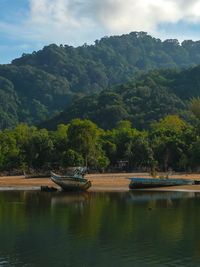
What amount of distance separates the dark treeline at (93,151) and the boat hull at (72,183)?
999 inches

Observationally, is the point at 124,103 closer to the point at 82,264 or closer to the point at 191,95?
the point at 191,95

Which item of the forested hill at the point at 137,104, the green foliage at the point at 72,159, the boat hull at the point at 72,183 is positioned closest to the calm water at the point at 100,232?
the boat hull at the point at 72,183

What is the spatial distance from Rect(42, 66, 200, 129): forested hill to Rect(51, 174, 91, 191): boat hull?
89240mm

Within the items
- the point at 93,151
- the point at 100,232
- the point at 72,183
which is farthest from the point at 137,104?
the point at 100,232

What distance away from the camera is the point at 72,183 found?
68.6 m

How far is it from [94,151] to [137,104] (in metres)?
74.4

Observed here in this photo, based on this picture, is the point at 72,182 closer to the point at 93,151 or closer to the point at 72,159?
the point at 72,159

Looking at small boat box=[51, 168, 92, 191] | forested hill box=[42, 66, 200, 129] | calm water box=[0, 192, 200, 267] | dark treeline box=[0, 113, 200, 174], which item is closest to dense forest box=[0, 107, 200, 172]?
dark treeline box=[0, 113, 200, 174]

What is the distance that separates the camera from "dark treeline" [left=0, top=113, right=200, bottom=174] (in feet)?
323

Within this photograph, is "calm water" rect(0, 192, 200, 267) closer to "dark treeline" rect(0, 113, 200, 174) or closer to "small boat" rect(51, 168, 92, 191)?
"small boat" rect(51, 168, 92, 191)

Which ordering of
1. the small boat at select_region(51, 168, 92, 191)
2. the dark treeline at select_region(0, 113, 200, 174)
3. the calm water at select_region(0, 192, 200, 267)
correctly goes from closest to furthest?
the calm water at select_region(0, 192, 200, 267) → the small boat at select_region(51, 168, 92, 191) → the dark treeline at select_region(0, 113, 200, 174)

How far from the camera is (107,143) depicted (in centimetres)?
10962

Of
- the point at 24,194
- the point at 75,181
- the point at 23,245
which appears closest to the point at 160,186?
the point at 75,181

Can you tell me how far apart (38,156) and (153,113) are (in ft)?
229
